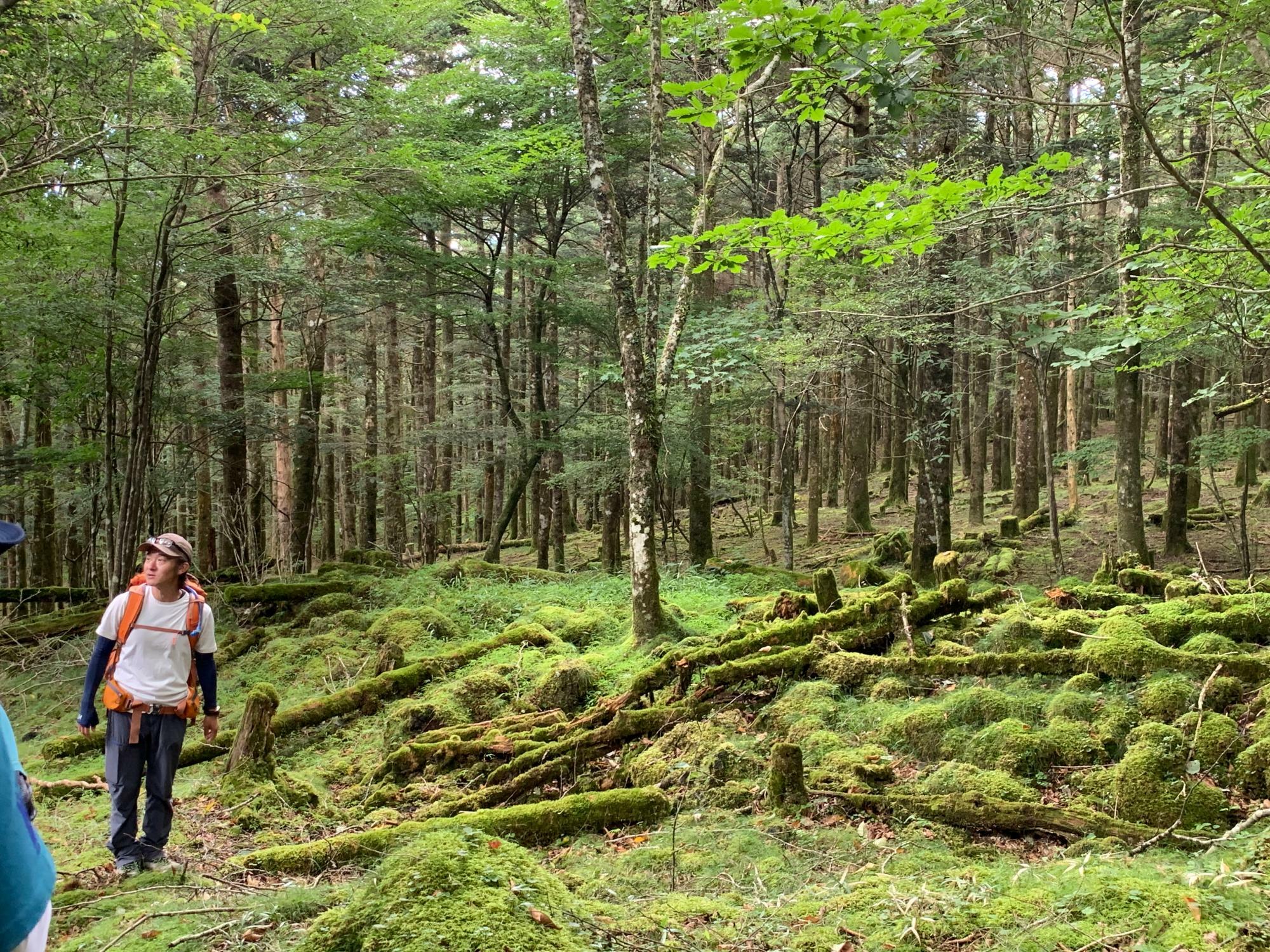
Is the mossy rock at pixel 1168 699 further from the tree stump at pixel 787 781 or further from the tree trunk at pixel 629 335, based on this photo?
the tree trunk at pixel 629 335

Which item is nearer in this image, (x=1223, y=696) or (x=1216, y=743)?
(x=1216, y=743)

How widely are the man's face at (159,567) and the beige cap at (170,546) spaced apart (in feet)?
0.08

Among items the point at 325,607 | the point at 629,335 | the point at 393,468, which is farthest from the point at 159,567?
the point at 393,468

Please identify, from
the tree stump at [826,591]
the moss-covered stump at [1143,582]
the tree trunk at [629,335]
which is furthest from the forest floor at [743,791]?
the tree trunk at [629,335]

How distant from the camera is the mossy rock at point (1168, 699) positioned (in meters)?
5.24

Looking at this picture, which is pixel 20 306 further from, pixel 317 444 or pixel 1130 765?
pixel 1130 765

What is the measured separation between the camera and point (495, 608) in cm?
1173

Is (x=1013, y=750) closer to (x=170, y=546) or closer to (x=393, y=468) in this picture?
(x=170, y=546)

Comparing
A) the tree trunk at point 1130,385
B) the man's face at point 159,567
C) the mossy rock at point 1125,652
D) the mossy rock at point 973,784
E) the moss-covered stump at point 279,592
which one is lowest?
the mossy rock at point 973,784

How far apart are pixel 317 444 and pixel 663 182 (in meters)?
10.3

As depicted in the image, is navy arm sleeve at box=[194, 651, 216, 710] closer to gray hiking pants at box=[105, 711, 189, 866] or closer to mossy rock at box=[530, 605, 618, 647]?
gray hiking pants at box=[105, 711, 189, 866]

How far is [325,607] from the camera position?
1258cm

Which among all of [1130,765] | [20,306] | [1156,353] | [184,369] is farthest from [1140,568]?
[184,369]

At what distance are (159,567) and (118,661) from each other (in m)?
0.67
